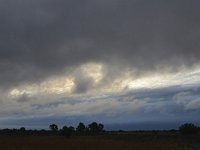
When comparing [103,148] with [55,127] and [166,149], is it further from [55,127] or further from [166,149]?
[55,127]

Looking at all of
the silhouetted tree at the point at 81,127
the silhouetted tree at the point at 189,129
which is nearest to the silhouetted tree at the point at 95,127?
the silhouetted tree at the point at 81,127

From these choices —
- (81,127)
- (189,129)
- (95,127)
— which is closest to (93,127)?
(95,127)

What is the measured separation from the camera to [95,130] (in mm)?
134250

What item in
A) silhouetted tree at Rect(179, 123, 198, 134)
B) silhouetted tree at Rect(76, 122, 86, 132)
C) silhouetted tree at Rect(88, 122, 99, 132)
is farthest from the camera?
silhouetted tree at Rect(76, 122, 86, 132)

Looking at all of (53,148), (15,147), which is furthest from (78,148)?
(15,147)

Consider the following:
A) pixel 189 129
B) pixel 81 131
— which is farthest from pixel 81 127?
pixel 189 129

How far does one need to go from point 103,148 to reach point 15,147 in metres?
8.37

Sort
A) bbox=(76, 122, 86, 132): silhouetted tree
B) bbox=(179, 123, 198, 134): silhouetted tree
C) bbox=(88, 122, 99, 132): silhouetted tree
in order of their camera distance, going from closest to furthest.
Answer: bbox=(179, 123, 198, 134): silhouetted tree → bbox=(88, 122, 99, 132): silhouetted tree → bbox=(76, 122, 86, 132): silhouetted tree

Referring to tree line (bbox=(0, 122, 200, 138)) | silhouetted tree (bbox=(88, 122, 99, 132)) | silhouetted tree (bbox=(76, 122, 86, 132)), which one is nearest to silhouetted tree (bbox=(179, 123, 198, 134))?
tree line (bbox=(0, 122, 200, 138))

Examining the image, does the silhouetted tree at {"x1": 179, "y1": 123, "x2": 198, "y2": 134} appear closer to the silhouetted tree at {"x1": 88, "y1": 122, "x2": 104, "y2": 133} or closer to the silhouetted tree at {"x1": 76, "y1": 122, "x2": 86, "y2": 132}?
the silhouetted tree at {"x1": 88, "y1": 122, "x2": 104, "y2": 133}

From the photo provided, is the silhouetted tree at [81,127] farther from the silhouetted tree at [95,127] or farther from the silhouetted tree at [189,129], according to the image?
the silhouetted tree at [189,129]

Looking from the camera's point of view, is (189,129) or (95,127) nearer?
(189,129)

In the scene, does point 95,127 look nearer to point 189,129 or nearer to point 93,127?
point 93,127

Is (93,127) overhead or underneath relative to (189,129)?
overhead
